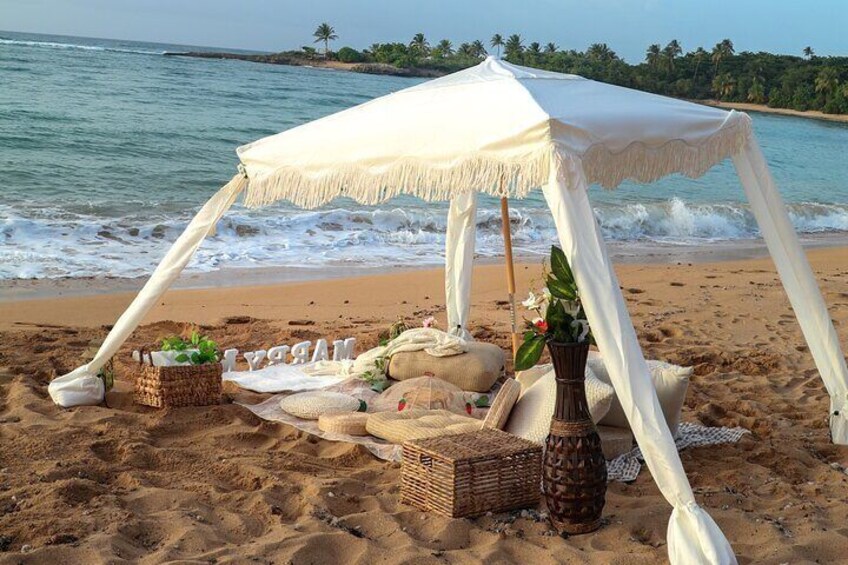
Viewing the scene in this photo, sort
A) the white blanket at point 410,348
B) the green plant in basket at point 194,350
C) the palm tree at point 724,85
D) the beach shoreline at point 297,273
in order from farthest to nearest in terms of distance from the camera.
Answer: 1. the palm tree at point 724,85
2. the beach shoreline at point 297,273
3. the white blanket at point 410,348
4. the green plant in basket at point 194,350

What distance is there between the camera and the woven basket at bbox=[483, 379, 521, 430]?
5469 mm

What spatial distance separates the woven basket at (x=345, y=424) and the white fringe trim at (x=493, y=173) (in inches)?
51.3

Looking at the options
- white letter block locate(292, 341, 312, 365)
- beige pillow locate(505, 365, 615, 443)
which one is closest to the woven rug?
beige pillow locate(505, 365, 615, 443)

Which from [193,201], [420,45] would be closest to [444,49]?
[420,45]

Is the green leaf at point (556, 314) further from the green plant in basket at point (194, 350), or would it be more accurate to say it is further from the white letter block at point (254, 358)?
the white letter block at point (254, 358)

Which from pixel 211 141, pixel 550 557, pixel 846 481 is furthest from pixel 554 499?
pixel 211 141

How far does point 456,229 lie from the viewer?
7.53m

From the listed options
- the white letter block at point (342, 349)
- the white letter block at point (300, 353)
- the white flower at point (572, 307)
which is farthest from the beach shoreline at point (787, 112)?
the white flower at point (572, 307)

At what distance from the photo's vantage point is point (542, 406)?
5.48 metres

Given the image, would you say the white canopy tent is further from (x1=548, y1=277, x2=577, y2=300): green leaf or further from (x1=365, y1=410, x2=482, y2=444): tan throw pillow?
(x1=365, y1=410, x2=482, y2=444): tan throw pillow

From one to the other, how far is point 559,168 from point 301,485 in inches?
80.3

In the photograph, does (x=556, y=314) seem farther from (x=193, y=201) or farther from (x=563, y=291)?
(x=193, y=201)

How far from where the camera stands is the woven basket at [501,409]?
5.47m

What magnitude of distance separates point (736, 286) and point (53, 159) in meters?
13.7
